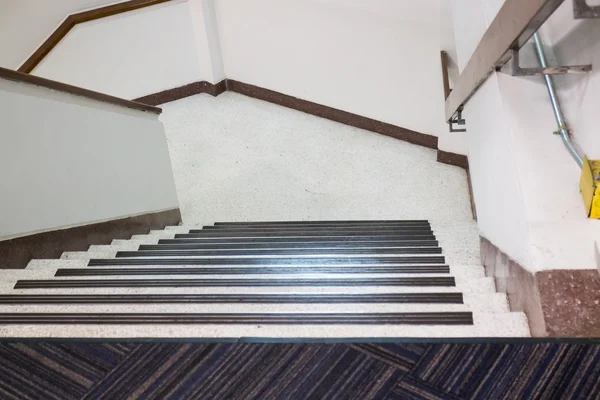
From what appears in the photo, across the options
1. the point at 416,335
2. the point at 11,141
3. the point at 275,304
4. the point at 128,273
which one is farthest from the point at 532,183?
the point at 11,141

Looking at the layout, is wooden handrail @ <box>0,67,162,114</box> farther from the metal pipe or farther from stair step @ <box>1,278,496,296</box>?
the metal pipe

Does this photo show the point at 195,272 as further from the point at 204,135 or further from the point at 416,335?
the point at 204,135

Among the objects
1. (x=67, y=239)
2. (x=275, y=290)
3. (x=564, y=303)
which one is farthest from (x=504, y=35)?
(x=67, y=239)

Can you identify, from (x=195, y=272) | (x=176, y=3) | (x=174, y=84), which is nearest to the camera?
(x=195, y=272)

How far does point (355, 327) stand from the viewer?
4.32 ft

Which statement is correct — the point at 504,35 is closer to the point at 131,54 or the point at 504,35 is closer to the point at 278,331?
the point at 278,331

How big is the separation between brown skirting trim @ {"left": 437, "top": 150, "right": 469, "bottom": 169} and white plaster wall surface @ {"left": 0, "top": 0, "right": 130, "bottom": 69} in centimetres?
360

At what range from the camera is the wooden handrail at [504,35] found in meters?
1.29

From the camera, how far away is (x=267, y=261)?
7.06ft

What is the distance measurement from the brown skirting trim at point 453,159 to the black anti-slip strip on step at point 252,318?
3197 millimetres

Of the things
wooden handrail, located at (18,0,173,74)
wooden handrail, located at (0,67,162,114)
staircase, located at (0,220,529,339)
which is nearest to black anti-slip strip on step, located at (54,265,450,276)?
staircase, located at (0,220,529,339)

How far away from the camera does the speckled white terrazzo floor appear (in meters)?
4.28

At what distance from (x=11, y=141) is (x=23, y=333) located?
3.51 feet

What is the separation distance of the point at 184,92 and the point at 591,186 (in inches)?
184
